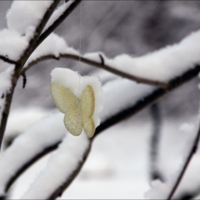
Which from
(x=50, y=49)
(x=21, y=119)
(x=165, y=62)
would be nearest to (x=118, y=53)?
(x=21, y=119)

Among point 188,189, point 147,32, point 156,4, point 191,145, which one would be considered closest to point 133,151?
point 147,32

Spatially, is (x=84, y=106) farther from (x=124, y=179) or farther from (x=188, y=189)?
(x=124, y=179)

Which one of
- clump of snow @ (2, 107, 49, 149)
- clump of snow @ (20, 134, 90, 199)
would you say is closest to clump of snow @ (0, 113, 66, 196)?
clump of snow @ (20, 134, 90, 199)

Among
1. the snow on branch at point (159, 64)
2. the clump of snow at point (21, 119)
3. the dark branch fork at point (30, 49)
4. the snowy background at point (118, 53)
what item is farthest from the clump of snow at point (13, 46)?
the clump of snow at point (21, 119)

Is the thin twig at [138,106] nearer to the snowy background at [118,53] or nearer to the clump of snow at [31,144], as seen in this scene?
the clump of snow at [31,144]

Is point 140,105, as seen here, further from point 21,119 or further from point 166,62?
point 21,119
